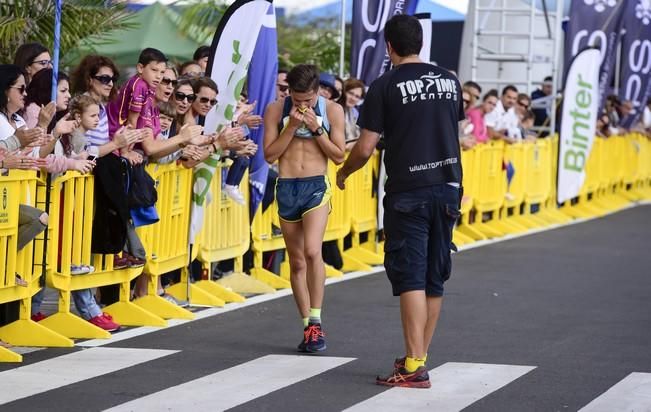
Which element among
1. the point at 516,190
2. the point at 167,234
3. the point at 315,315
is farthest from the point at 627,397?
the point at 516,190

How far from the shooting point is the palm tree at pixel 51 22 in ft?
44.6

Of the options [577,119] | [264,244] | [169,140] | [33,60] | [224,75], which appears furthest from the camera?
[577,119]

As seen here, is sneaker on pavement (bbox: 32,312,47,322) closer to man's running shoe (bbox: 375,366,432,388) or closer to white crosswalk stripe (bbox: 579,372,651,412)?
man's running shoe (bbox: 375,366,432,388)

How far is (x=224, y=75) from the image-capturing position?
12.5 m

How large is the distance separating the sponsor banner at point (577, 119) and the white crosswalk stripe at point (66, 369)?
1301 centimetres

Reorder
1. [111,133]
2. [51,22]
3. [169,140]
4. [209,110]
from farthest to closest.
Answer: [51,22]
[209,110]
[169,140]
[111,133]

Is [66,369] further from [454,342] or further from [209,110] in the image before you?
[209,110]

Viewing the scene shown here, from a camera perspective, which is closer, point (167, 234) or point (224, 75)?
point (167, 234)

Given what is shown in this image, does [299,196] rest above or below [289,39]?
below

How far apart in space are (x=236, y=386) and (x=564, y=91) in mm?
14045

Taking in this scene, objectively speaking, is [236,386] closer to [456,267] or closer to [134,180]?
[134,180]

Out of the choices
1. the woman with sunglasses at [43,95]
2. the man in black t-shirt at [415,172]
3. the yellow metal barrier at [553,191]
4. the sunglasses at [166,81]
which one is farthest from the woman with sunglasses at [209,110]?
the yellow metal barrier at [553,191]

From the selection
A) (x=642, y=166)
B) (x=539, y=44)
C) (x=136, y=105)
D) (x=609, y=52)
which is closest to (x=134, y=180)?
(x=136, y=105)

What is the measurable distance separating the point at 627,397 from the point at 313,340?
7.69ft
